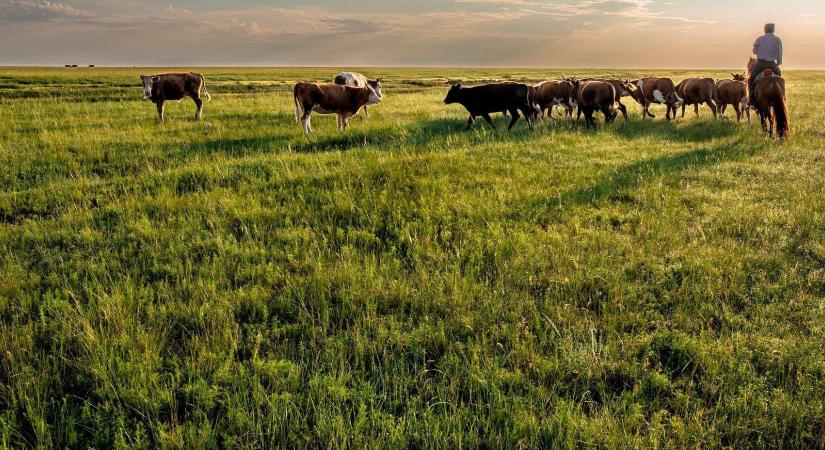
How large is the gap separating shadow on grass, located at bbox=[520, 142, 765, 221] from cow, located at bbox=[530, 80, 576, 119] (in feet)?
20.3

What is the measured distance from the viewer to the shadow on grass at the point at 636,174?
7.18m

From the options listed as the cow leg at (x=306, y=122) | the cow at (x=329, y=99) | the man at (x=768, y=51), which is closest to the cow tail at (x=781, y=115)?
the man at (x=768, y=51)

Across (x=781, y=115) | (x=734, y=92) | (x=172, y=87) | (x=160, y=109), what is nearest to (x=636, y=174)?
(x=781, y=115)

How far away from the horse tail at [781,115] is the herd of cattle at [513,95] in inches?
75.9

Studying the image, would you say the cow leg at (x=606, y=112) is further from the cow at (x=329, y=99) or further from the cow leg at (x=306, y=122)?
the cow leg at (x=306, y=122)

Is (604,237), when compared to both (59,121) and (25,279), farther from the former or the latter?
(59,121)

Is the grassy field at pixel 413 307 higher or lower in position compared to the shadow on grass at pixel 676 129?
lower

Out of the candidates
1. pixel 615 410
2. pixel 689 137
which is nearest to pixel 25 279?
pixel 615 410

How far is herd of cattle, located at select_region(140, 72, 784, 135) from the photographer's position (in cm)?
1487

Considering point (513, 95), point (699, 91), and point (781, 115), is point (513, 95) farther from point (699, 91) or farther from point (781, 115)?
point (781, 115)

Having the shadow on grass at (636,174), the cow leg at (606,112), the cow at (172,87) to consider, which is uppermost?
the cow at (172,87)

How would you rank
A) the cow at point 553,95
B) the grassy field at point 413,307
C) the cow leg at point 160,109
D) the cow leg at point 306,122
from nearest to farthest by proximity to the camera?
the grassy field at point 413,307 → the cow leg at point 306,122 → the cow leg at point 160,109 → the cow at point 553,95

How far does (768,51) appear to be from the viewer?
12.8m

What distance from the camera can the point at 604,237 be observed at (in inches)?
231
